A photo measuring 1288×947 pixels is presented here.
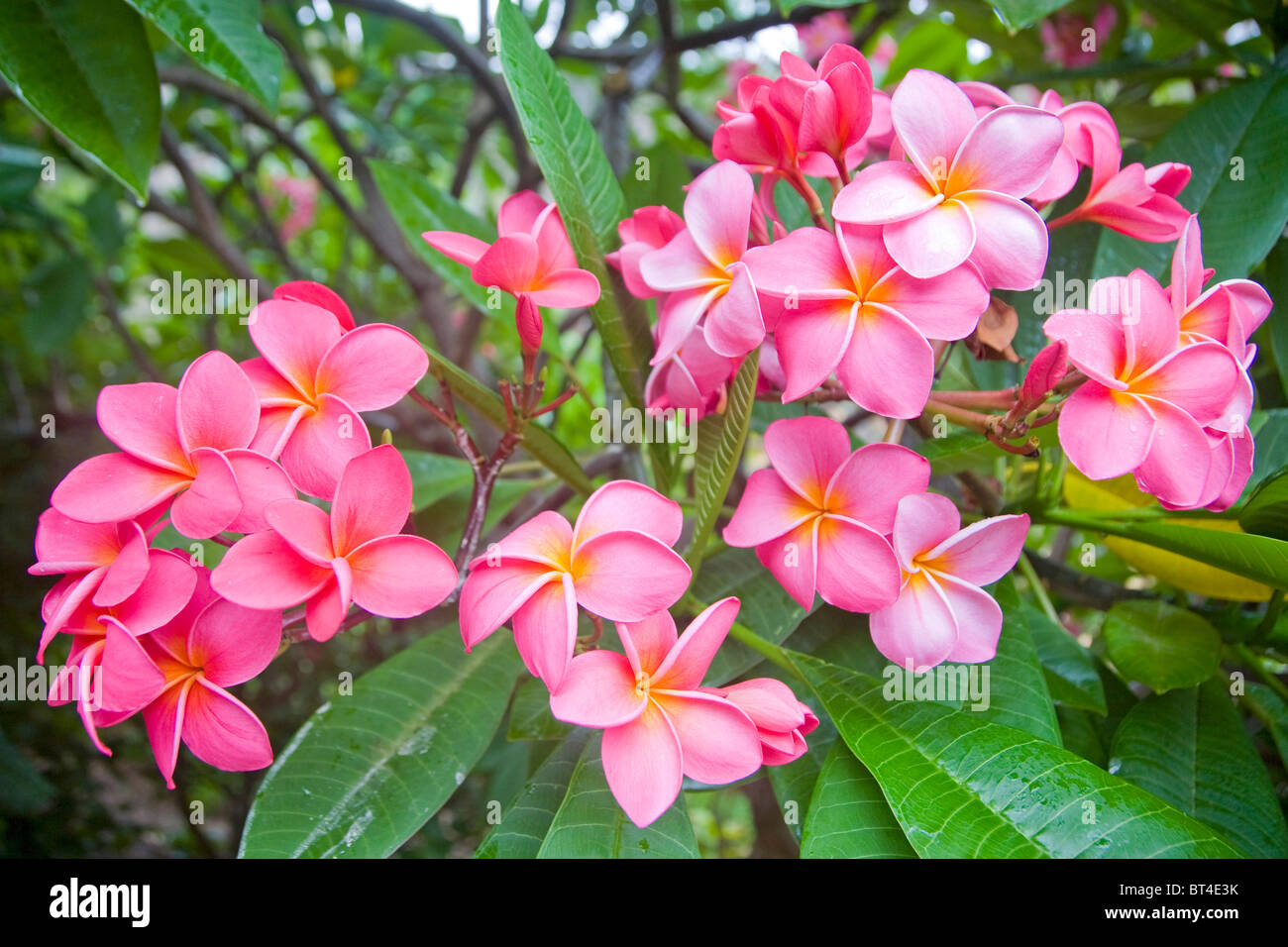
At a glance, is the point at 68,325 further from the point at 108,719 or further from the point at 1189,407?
the point at 1189,407

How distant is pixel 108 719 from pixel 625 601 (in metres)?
0.35

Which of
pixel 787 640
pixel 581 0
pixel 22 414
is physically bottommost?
pixel 22 414

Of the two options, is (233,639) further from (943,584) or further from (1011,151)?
(1011,151)

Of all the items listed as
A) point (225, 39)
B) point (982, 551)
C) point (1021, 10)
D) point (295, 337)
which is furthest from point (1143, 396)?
point (225, 39)

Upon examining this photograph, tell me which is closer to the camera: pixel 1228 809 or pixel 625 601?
pixel 625 601

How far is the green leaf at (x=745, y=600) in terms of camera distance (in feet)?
2.33

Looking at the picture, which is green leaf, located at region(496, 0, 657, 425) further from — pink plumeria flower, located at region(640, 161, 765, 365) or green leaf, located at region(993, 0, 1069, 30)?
green leaf, located at region(993, 0, 1069, 30)

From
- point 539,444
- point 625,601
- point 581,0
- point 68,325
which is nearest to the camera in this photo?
point 625,601

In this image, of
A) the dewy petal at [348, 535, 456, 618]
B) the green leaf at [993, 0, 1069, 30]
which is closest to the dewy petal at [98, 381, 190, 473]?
the dewy petal at [348, 535, 456, 618]

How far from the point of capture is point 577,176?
0.77 m

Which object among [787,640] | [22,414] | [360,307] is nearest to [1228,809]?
[787,640]

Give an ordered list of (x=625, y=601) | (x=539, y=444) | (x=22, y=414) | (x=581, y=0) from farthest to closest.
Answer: (x=22, y=414), (x=581, y=0), (x=539, y=444), (x=625, y=601)

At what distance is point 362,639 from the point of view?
2406 mm

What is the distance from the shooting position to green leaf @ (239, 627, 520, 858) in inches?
25.5
